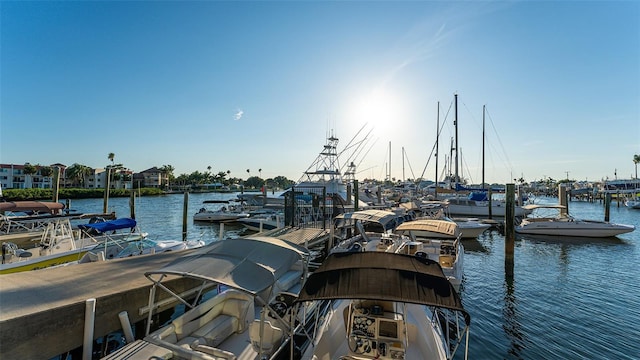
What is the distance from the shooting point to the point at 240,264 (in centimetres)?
615

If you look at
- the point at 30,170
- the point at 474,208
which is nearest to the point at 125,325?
the point at 474,208

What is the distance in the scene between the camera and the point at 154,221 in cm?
4053

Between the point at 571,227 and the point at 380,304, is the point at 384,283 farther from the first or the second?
the point at 571,227

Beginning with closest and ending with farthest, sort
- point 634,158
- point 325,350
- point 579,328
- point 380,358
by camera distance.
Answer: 1. point 380,358
2. point 325,350
3. point 579,328
4. point 634,158

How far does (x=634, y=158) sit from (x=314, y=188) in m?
118

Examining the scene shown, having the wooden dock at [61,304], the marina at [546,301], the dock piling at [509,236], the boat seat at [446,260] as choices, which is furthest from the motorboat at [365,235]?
the wooden dock at [61,304]

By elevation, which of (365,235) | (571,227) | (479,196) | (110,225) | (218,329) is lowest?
(218,329)

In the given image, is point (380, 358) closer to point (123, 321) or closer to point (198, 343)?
point (198, 343)

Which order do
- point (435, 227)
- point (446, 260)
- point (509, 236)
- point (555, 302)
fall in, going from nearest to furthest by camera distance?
point (555, 302) → point (446, 260) → point (435, 227) → point (509, 236)

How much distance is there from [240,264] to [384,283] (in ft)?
9.77

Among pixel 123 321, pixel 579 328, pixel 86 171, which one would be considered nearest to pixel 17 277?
pixel 123 321

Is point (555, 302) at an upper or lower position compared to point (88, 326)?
lower

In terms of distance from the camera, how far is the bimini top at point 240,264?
18.5ft

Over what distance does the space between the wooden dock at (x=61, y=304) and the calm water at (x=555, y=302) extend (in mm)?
10055
